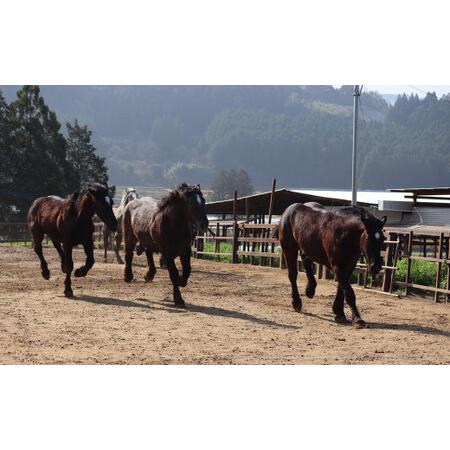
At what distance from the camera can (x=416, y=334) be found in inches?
347

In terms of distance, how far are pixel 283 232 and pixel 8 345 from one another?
Result: 15.7 feet

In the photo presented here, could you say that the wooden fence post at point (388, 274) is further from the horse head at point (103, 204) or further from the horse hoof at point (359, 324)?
the horse head at point (103, 204)

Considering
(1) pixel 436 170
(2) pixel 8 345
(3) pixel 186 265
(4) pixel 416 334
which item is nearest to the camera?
(2) pixel 8 345

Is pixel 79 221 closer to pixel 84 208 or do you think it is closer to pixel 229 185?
pixel 84 208

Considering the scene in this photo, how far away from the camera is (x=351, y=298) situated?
925 cm

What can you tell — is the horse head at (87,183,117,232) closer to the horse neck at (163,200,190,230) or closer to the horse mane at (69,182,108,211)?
the horse mane at (69,182,108,211)

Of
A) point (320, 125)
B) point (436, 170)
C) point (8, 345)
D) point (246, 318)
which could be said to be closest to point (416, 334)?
point (246, 318)

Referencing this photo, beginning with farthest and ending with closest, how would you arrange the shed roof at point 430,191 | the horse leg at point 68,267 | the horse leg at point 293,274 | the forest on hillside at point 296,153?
1. the forest on hillside at point 296,153
2. the shed roof at point 430,191
3. the horse leg at point 68,267
4. the horse leg at point 293,274

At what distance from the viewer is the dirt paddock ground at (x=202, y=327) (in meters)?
7.21

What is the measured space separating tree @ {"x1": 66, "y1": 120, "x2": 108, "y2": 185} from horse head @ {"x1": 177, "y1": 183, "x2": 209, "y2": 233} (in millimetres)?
41615

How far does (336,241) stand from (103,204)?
3.75 metres

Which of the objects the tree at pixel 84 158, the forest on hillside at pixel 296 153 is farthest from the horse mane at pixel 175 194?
the forest on hillside at pixel 296 153

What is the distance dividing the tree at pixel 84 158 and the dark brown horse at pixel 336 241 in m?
41.6

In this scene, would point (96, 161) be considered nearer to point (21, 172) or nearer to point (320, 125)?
point (21, 172)
